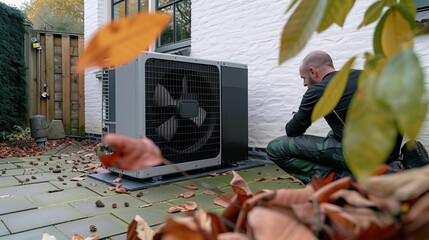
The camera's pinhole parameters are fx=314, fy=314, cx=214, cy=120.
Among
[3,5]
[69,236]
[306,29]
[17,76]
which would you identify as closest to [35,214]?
[69,236]

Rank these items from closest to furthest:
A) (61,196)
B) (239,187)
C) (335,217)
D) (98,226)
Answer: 1. (335,217)
2. (239,187)
3. (98,226)
4. (61,196)

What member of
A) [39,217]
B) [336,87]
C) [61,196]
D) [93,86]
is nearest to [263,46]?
[61,196]

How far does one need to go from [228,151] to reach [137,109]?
114 centimetres

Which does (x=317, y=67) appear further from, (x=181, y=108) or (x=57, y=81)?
(x=57, y=81)

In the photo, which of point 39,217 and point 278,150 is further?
point 278,150

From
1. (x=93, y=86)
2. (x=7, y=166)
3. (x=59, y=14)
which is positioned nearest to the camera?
(x=7, y=166)

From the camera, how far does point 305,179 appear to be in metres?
2.49

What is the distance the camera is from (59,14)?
53.8 ft

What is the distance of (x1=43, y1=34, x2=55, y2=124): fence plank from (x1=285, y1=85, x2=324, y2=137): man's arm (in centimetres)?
587

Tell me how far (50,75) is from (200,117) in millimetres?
5127

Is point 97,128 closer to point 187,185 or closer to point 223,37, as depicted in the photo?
point 223,37

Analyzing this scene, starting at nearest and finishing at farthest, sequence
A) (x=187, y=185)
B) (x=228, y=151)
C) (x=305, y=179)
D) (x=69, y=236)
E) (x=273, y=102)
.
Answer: (x=69, y=236) → (x=305, y=179) → (x=187, y=185) → (x=228, y=151) → (x=273, y=102)

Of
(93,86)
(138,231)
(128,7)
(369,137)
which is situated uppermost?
(128,7)

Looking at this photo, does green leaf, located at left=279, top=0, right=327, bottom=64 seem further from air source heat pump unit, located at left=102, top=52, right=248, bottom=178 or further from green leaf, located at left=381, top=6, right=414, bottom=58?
air source heat pump unit, located at left=102, top=52, right=248, bottom=178
